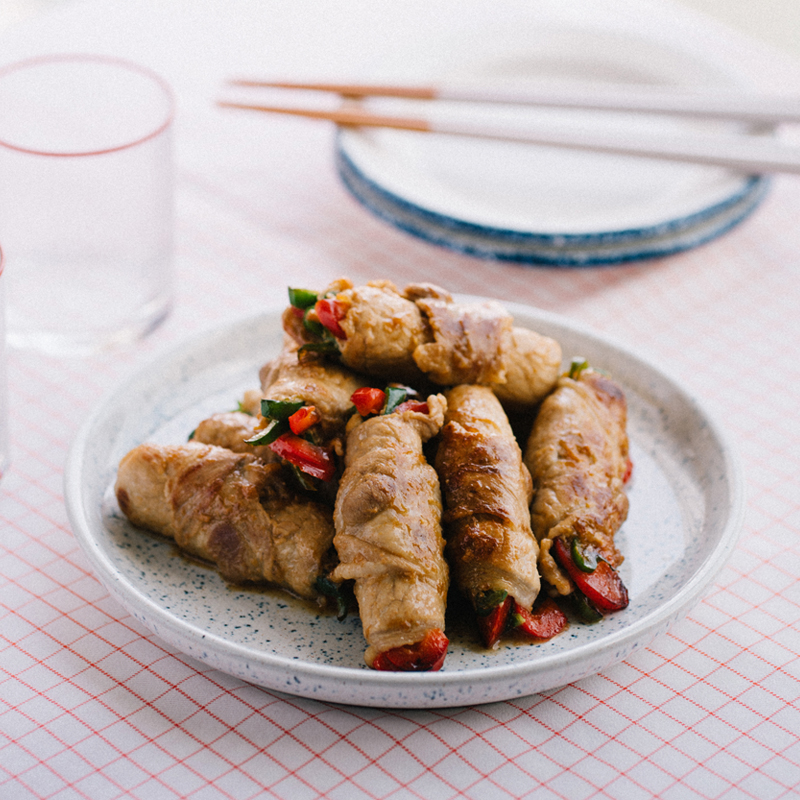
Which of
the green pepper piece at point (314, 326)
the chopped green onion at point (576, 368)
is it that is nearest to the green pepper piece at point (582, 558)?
the chopped green onion at point (576, 368)

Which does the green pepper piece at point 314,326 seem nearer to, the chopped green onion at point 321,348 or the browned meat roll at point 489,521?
the chopped green onion at point 321,348

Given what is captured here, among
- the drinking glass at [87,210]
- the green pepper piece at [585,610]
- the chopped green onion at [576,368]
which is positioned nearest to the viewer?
the green pepper piece at [585,610]

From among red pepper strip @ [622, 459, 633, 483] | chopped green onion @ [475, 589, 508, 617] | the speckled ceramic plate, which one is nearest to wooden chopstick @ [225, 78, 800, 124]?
the speckled ceramic plate

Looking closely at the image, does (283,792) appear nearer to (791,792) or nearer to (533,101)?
(791,792)

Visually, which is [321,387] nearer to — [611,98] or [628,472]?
[628,472]

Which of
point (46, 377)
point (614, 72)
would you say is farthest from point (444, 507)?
point (614, 72)

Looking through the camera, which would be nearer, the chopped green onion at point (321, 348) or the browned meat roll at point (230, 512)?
the browned meat roll at point (230, 512)

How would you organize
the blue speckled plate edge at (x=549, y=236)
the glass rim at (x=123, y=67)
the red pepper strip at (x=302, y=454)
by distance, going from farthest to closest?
1. the blue speckled plate edge at (x=549, y=236)
2. the glass rim at (x=123, y=67)
3. the red pepper strip at (x=302, y=454)
